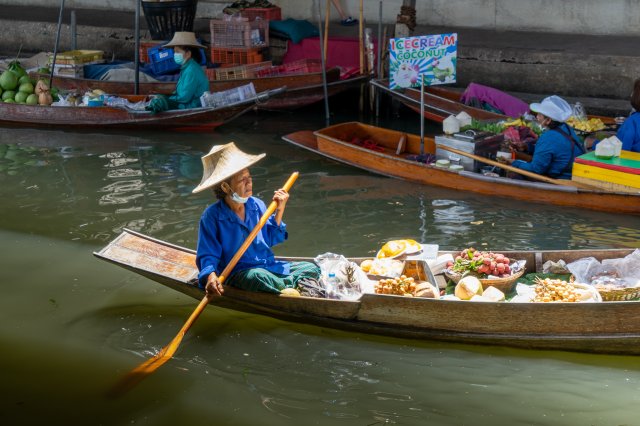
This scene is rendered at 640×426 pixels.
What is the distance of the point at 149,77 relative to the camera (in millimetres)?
12391

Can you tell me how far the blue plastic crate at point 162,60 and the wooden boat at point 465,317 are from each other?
7.05 meters

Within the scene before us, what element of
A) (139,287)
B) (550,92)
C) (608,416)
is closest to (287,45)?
(550,92)

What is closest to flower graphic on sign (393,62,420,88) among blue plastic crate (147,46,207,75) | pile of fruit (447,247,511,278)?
pile of fruit (447,247,511,278)

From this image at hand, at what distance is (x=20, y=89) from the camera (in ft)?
39.0

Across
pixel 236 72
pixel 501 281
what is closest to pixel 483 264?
pixel 501 281

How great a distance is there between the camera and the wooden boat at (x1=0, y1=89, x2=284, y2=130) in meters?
11.0

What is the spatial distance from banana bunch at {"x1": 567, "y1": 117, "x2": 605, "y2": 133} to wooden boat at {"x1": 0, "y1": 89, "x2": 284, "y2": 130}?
371cm

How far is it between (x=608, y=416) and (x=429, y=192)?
4192 millimetres

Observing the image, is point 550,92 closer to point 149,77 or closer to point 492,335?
point 149,77

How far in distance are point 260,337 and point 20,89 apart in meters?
7.49

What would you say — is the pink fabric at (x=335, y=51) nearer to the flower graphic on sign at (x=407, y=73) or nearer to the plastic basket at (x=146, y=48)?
the plastic basket at (x=146, y=48)

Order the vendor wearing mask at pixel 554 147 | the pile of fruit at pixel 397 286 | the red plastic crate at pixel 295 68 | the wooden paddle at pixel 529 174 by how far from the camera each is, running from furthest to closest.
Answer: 1. the red plastic crate at pixel 295 68
2. the wooden paddle at pixel 529 174
3. the vendor wearing mask at pixel 554 147
4. the pile of fruit at pixel 397 286

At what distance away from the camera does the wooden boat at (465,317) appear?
5297 mm

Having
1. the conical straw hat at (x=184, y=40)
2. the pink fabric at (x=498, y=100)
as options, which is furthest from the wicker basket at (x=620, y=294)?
the conical straw hat at (x=184, y=40)
